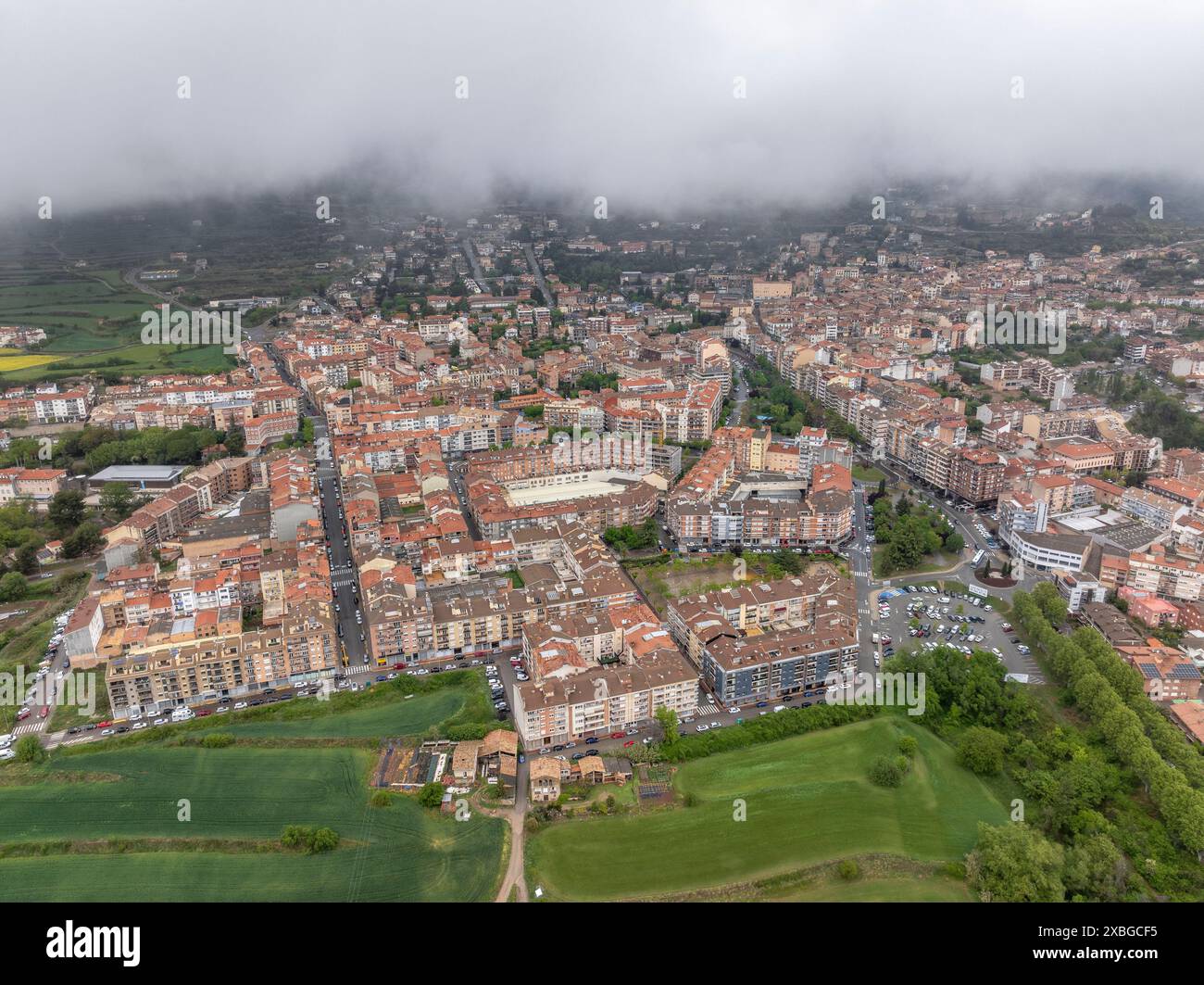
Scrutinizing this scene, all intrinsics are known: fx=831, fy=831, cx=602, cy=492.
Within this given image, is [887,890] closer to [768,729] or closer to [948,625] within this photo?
[768,729]

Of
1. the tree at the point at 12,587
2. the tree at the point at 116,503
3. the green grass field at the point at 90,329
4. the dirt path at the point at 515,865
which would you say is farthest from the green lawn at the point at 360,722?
the green grass field at the point at 90,329

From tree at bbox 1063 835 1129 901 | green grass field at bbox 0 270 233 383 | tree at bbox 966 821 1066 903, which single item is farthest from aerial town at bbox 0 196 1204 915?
A: green grass field at bbox 0 270 233 383

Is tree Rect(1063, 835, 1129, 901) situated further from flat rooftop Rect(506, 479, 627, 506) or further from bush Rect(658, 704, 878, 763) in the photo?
flat rooftop Rect(506, 479, 627, 506)

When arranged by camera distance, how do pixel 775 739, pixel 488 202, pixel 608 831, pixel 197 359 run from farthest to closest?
pixel 488 202, pixel 197 359, pixel 775 739, pixel 608 831

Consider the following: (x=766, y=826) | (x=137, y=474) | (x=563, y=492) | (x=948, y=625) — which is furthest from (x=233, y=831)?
(x=137, y=474)

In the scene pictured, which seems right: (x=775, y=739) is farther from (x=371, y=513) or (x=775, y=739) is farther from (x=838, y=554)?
(x=371, y=513)
